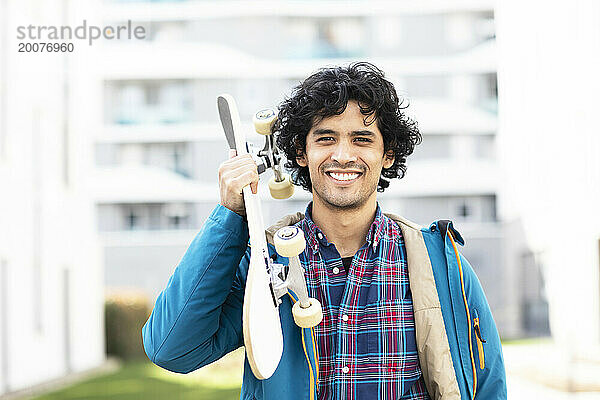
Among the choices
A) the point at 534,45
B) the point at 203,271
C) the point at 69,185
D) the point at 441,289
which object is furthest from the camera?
the point at 534,45

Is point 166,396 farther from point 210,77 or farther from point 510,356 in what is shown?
point 210,77

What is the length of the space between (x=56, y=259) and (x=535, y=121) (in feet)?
19.9

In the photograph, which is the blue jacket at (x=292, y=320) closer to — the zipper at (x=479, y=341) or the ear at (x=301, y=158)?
the zipper at (x=479, y=341)

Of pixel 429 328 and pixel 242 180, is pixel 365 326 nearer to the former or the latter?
pixel 429 328

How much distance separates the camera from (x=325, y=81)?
115 cm

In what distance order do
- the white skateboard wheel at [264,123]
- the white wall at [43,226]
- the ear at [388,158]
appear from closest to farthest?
the white skateboard wheel at [264,123]
the ear at [388,158]
the white wall at [43,226]

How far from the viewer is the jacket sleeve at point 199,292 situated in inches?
38.3

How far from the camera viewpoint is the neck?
1.12m

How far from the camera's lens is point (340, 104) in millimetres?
1109

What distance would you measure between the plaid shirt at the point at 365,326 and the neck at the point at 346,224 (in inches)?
0.9

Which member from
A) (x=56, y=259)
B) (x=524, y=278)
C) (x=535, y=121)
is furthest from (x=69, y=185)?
(x=524, y=278)

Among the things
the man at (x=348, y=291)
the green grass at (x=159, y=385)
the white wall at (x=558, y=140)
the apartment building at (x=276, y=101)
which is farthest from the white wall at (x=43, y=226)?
the man at (x=348, y=291)

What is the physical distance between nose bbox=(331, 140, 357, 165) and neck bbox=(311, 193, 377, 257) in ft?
0.28

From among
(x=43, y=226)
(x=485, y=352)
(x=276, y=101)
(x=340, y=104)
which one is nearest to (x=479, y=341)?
(x=485, y=352)
